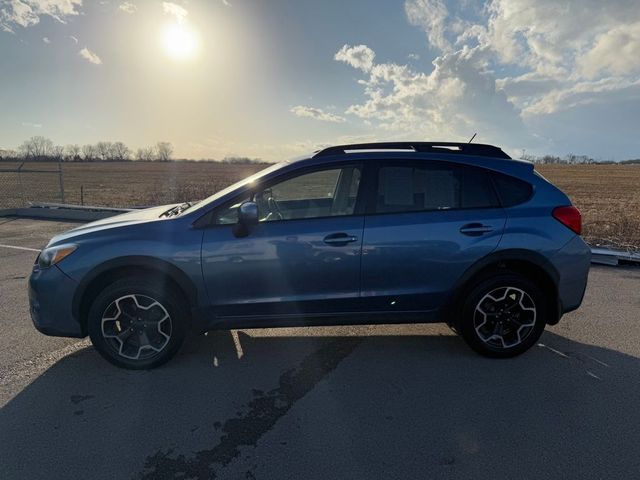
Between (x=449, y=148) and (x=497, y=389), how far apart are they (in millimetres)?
2032

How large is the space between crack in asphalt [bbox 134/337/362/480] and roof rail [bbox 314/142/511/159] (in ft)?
5.79

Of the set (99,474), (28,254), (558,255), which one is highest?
(558,255)

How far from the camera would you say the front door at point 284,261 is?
3.23 meters

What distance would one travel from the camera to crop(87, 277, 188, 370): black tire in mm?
3238

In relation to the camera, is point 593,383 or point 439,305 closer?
point 593,383

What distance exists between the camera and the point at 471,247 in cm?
336

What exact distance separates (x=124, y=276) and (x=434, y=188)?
264cm

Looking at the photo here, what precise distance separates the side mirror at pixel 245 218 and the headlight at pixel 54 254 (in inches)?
51.2

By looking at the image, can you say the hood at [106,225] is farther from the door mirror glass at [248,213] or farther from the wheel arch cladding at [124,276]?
the door mirror glass at [248,213]

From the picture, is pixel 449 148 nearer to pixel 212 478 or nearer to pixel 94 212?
pixel 212 478

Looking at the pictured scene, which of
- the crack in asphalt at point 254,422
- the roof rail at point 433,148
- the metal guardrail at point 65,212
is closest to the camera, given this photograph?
the crack in asphalt at point 254,422

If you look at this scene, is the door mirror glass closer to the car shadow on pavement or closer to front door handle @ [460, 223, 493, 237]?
the car shadow on pavement

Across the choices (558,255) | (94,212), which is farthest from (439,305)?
(94,212)

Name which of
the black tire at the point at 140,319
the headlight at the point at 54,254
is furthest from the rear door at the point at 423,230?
the headlight at the point at 54,254
